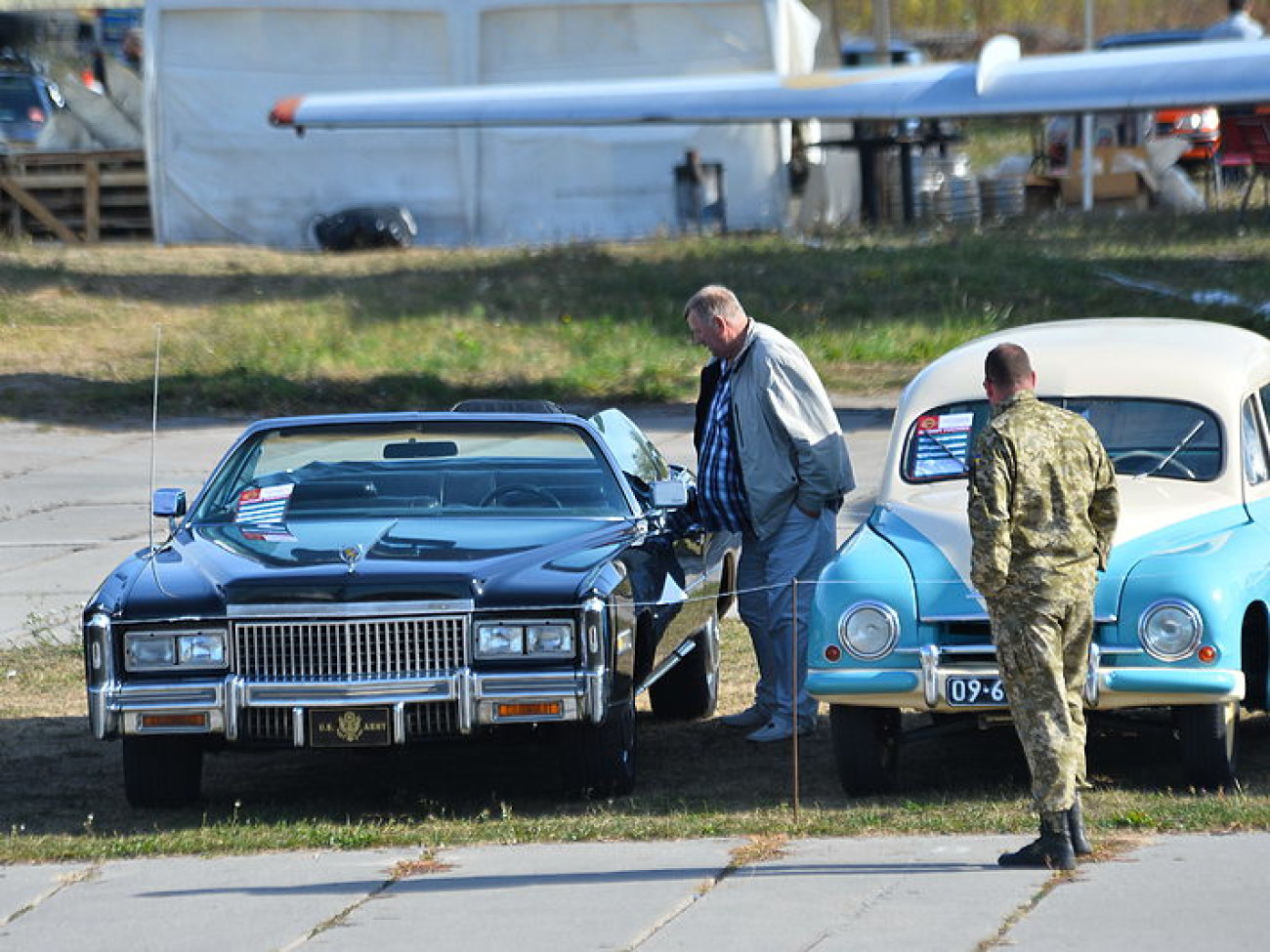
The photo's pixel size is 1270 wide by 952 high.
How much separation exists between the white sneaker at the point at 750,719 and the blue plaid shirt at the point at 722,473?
2.82 feet

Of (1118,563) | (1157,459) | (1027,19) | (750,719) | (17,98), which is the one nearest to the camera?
(1118,563)

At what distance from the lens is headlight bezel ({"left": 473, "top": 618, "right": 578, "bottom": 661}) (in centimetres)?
784

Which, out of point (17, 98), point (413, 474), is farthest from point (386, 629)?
point (17, 98)

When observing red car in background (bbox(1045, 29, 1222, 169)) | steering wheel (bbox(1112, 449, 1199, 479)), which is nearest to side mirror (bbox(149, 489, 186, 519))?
steering wheel (bbox(1112, 449, 1199, 479))

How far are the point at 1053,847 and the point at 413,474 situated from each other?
3.65 meters

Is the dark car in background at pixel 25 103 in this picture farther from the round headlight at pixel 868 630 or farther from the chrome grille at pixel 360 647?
the round headlight at pixel 868 630

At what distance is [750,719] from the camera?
9750 millimetres

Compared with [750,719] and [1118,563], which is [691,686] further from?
[1118,563]

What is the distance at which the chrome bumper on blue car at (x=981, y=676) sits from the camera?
766cm

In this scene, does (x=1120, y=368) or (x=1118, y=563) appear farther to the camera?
(x=1120, y=368)

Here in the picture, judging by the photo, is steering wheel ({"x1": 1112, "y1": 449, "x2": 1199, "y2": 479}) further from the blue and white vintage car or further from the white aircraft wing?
the white aircraft wing

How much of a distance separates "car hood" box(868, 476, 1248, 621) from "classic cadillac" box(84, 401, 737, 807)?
993 mm

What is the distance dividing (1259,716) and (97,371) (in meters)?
15.5

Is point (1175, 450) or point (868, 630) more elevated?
point (1175, 450)
